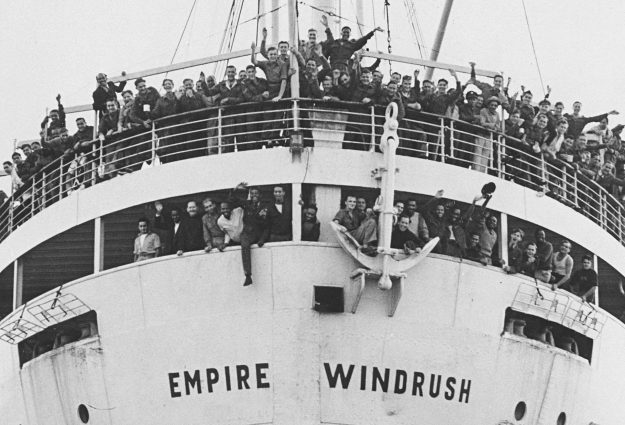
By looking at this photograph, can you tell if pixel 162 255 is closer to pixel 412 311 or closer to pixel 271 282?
pixel 271 282

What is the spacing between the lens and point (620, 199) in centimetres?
2819

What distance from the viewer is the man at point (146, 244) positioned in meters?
22.9

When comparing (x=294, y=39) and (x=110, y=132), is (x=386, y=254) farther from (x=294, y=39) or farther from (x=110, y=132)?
(x=294, y=39)

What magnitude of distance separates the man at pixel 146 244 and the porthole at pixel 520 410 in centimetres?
536

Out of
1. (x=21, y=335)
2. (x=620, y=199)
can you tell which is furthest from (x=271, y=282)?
(x=620, y=199)

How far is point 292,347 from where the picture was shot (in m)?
21.9

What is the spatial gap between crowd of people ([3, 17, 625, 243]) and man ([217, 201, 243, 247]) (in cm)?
99

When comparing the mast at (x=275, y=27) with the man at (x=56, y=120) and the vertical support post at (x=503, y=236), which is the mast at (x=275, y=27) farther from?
the vertical support post at (x=503, y=236)

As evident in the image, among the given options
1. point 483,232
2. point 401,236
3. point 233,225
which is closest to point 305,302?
point 233,225

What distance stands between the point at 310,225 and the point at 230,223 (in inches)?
42.3

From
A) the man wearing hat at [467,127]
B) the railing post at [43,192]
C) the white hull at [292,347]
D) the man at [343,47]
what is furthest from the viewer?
the railing post at [43,192]

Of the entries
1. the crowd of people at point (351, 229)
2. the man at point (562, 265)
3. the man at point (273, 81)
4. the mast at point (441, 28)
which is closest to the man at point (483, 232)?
the crowd of people at point (351, 229)

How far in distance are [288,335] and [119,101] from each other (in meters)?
6.03

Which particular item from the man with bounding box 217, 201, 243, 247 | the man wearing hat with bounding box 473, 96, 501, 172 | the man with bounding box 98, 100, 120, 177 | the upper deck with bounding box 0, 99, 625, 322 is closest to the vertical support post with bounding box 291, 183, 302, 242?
the upper deck with bounding box 0, 99, 625, 322
